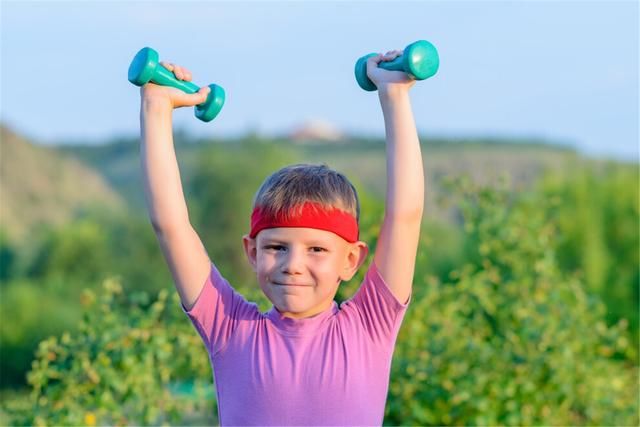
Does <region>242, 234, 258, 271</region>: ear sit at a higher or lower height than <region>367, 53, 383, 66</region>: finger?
lower

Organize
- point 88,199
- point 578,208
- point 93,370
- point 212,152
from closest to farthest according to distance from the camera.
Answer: point 93,370 < point 578,208 < point 212,152 < point 88,199

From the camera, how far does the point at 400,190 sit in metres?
2.11

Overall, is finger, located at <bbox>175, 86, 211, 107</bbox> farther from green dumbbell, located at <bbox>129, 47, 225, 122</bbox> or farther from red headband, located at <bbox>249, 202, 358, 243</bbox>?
red headband, located at <bbox>249, 202, 358, 243</bbox>

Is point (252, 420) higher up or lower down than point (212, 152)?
lower down

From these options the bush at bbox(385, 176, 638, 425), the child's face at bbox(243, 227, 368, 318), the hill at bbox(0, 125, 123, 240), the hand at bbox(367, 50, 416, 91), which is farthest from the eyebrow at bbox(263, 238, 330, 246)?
the hill at bbox(0, 125, 123, 240)

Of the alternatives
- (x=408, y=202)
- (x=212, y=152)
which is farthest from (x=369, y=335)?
(x=212, y=152)

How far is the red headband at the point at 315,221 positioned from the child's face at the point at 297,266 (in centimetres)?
1

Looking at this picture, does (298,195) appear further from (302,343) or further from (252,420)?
(252,420)

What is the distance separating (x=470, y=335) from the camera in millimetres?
4617

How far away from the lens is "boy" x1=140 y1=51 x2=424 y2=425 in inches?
82.0

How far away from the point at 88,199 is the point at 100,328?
19394mm

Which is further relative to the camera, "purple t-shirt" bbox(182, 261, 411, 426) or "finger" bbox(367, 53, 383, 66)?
"finger" bbox(367, 53, 383, 66)

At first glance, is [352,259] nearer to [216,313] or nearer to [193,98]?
[216,313]

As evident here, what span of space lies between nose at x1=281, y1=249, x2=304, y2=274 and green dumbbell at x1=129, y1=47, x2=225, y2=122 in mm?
404
